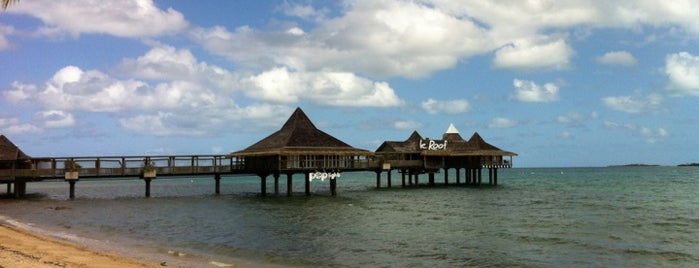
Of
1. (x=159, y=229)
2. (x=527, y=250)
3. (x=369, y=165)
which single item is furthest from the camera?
(x=369, y=165)

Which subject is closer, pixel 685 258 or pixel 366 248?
pixel 685 258

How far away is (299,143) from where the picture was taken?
40719 mm

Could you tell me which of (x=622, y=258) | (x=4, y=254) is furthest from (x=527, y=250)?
(x=4, y=254)

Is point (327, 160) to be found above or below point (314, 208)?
above

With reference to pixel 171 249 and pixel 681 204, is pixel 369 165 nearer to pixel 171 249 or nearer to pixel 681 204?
pixel 681 204

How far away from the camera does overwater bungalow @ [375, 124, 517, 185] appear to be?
53625 mm

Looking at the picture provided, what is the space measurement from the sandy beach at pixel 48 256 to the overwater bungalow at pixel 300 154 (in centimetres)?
2212

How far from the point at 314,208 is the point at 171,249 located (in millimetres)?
14549

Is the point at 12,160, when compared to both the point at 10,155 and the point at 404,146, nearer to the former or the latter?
the point at 10,155

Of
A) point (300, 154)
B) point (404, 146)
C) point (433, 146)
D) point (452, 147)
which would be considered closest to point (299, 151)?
point (300, 154)

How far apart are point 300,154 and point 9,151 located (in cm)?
2134

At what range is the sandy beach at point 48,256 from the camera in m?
12.6

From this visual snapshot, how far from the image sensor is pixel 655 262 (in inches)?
643

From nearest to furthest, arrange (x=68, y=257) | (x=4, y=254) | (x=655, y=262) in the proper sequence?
(x=4, y=254)
(x=68, y=257)
(x=655, y=262)
